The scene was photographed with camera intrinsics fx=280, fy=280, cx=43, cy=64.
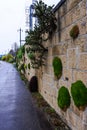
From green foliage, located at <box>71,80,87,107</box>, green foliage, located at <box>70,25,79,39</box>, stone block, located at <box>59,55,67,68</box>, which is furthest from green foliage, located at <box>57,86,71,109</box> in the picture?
green foliage, located at <box>70,25,79,39</box>

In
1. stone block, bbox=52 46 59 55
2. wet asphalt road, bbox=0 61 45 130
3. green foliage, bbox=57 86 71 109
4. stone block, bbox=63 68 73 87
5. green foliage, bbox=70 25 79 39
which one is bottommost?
wet asphalt road, bbox=0 61 45 130

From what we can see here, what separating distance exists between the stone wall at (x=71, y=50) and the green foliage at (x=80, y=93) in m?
0.11

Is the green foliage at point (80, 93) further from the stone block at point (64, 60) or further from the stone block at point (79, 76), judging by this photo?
the stone block at point (64, 60)

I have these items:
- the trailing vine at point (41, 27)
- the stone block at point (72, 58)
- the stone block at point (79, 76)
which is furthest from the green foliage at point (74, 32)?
the trailing vine at point (41, 27)

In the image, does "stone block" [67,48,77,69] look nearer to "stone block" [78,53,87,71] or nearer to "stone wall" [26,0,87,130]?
→ "stone wall" [26,0,87,130]

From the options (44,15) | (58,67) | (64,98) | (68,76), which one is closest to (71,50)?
(68,76)

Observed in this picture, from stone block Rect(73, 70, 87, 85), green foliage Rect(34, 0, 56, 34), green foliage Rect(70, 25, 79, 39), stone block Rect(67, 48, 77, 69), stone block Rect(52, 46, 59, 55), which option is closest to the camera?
stone block Rect(73, 70, 87, 85)

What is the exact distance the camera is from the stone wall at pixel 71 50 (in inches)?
217

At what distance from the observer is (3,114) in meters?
Result: 8.22

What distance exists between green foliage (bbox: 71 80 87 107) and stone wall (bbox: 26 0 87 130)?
110 mm

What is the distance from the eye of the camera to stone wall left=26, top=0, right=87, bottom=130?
18.1ft

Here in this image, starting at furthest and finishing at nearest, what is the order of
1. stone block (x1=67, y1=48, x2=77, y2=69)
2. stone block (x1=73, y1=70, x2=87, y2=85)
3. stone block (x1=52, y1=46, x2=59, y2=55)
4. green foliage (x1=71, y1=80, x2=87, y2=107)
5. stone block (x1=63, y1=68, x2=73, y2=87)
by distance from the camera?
stone block (x1=52, y1=46, x2=59, y2=55)
stone block (x1=63, y1=68, x2=73, y2=87)
stone block (x1=67, y1=48, x2=77, y2=69)
stone block (x1=73, y1=70, x2=87, y2=85)
green foliage (x1=71, y1=80, x2=87, y2=107)

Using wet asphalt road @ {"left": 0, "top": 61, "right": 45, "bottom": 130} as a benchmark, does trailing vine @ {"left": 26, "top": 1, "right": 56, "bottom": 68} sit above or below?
above

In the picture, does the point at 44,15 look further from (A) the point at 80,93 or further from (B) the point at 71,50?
(A) the point at 80,93
